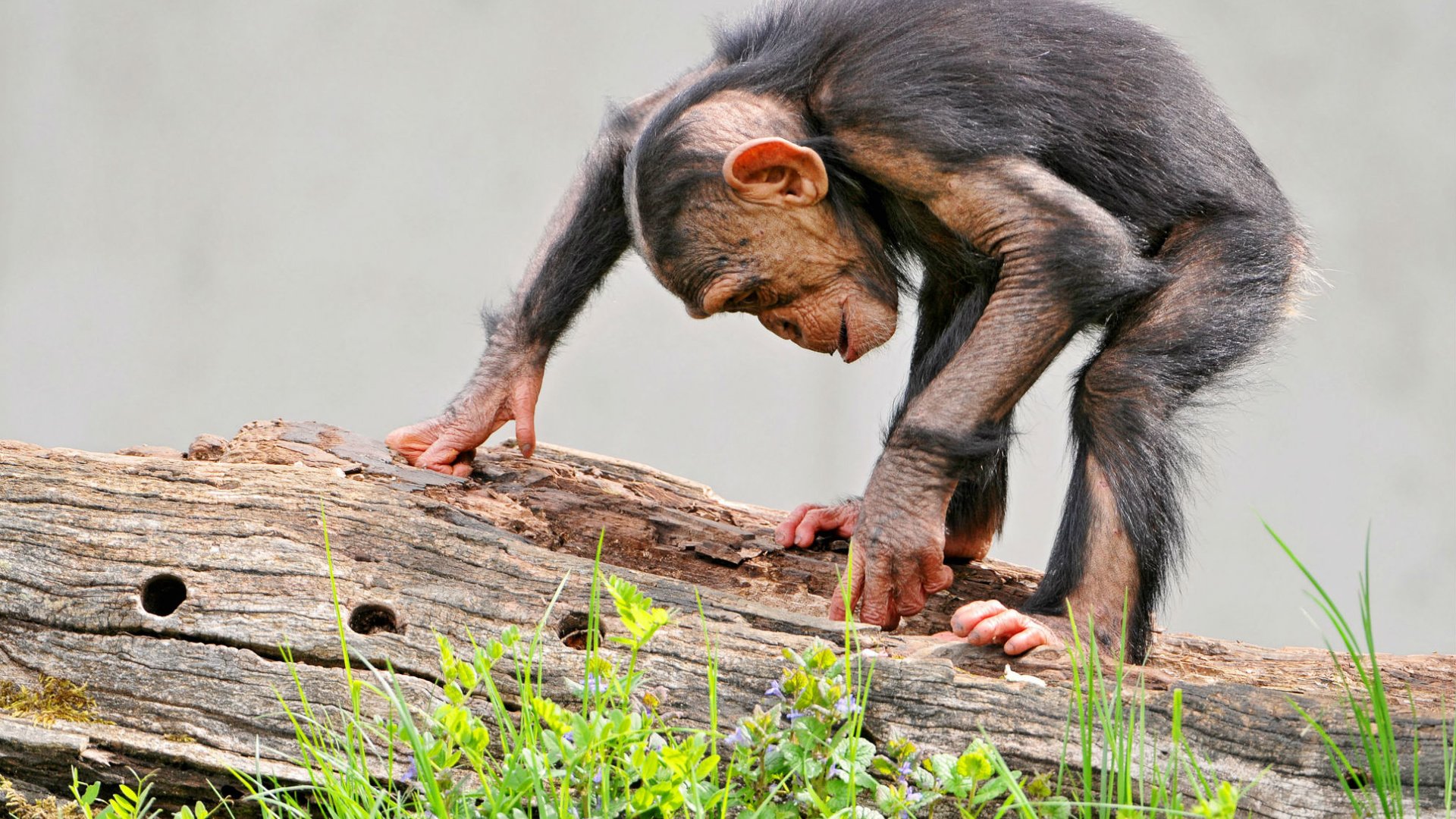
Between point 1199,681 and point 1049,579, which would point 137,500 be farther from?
point 1199,681

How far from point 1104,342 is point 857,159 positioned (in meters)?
0.63

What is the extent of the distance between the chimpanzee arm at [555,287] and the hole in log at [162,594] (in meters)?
0.97

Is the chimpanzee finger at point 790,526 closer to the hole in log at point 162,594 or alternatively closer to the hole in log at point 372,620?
the hole in log at point 372,620

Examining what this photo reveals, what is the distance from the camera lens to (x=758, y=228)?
272 centimetres

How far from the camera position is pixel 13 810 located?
2.03 metres

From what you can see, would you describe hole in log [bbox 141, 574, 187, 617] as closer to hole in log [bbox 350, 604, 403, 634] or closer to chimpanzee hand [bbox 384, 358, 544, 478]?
hole in log [bbox 350, 604, 403, 634]

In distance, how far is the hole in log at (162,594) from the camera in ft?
7.49

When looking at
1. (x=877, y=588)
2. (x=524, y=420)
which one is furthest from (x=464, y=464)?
(x=877, y=588)

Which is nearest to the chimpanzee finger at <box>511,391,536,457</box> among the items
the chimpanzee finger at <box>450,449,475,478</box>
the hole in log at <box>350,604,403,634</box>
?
the chimpanzee finger at <box>450,449,475,478</box>

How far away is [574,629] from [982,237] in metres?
1.11

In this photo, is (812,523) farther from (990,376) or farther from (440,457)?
(440,457)

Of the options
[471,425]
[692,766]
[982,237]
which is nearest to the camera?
[692,766]

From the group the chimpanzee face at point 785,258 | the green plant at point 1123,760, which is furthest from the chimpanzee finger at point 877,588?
the chimpanzee face at point 785,258

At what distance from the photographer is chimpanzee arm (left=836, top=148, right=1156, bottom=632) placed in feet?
7.93
